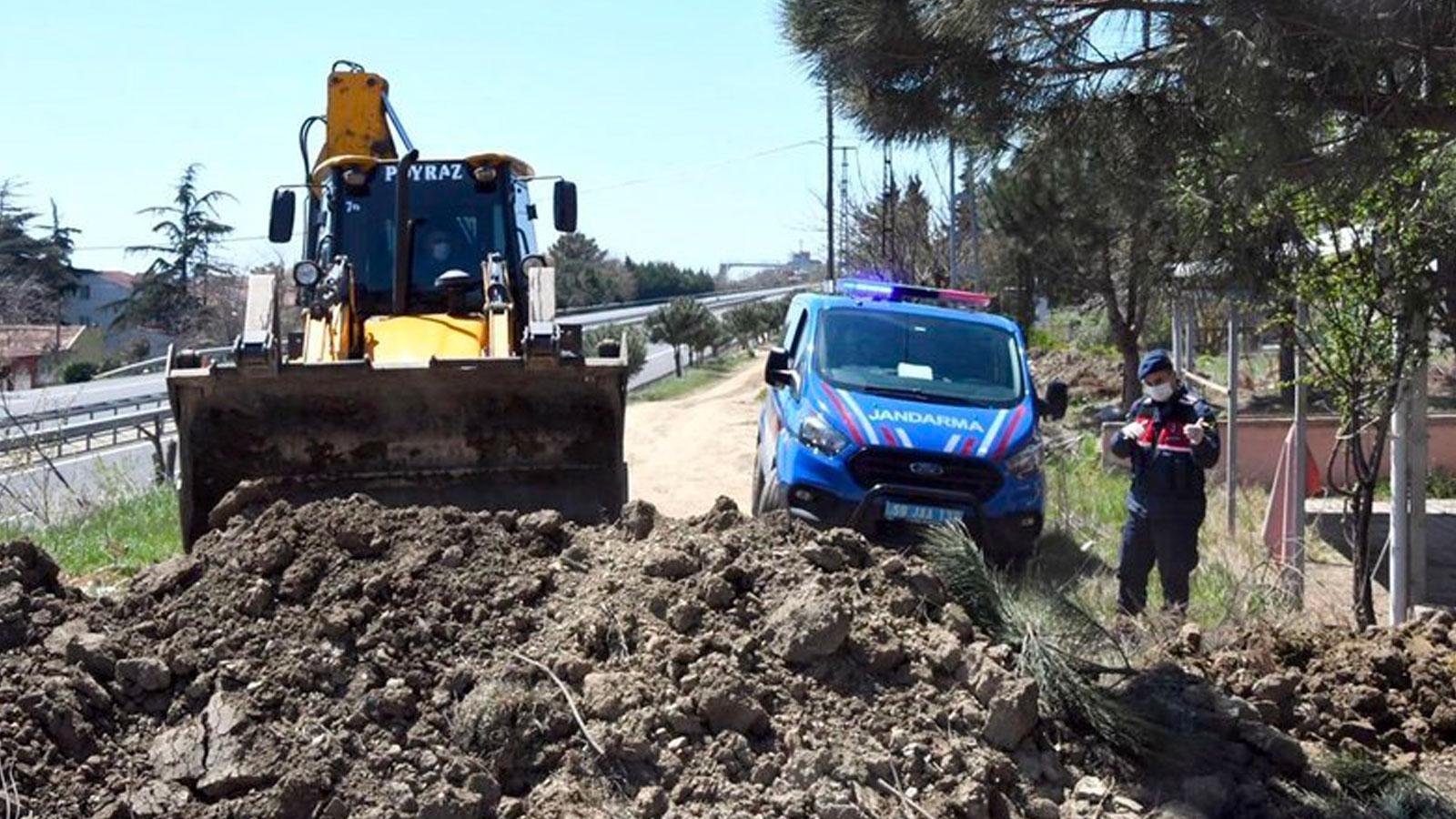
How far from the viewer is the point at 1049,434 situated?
779 inches

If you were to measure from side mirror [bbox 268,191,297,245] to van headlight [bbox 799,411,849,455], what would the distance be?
3752 millimetres

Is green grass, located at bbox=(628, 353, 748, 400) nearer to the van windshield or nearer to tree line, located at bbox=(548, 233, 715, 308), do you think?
tree line, located at bbox=(548, 233, 715, 308)

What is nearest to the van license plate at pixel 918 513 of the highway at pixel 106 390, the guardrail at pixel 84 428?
the guardrail at pixel 84 428

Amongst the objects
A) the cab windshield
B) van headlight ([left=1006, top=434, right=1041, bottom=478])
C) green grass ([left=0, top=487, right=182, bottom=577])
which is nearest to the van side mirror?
van headlight ([left=1006, top=434, right=1041, bottom=478])

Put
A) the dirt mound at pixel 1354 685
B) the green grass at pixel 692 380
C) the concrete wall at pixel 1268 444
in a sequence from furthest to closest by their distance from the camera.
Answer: the green grass at pixel 692 380, the concrete wall at pixel 1268 444, the dirt mound at pixel 1354 685

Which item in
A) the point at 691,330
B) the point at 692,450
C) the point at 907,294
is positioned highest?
the point at 907,294

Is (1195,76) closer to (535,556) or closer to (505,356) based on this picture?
(535,556)

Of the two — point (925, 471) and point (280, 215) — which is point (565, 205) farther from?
point (925, 471)

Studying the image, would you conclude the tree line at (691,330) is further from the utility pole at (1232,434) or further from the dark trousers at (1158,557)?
the dark trousers at (1158,557)

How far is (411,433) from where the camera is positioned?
9672 mm

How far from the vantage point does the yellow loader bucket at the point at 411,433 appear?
9375 millimetres

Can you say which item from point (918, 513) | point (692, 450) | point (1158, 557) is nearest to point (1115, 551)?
point (918, 513)

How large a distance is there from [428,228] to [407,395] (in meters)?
2.01

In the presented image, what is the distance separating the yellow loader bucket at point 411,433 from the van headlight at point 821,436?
1.30 metres
